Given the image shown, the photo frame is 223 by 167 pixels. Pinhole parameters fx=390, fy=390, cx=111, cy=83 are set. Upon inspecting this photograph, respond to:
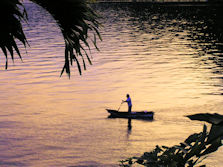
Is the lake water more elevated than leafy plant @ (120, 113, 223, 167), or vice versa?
leafy plant @ (120, 113, 223, 167)

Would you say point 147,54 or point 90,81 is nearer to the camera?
point 90,81

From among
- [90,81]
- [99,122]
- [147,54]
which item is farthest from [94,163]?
[147,54]

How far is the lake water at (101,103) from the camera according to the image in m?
29.9

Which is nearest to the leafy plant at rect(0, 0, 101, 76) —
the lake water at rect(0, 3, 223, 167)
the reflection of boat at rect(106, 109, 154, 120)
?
the lake water at rect(0, 3, 223, 167)

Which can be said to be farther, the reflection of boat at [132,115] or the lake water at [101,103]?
the reflection of boat at [132,115]

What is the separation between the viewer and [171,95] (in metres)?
46.5

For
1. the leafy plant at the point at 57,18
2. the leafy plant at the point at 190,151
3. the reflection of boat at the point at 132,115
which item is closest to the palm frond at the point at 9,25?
the leafy plant at the point at 57,18

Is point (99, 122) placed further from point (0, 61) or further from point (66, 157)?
point (0, 61)

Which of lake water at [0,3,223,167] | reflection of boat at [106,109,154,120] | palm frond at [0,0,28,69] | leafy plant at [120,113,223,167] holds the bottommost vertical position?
lake water at [0,3,223,167]

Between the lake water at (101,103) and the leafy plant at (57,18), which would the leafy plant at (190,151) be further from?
the lake water at (101,103)

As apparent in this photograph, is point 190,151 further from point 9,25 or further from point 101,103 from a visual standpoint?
point 101,103

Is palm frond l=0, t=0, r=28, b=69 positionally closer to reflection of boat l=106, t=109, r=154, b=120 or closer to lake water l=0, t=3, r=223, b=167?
lake water l=0, t=3, r=223, b=167

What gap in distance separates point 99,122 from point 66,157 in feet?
26.4

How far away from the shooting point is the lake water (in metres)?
29.9
